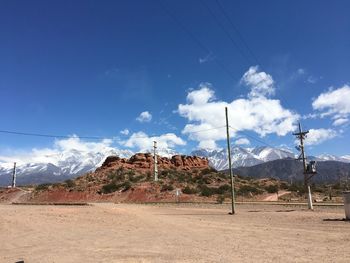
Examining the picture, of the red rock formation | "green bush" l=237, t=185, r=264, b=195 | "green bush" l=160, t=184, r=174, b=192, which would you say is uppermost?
the red rock formation

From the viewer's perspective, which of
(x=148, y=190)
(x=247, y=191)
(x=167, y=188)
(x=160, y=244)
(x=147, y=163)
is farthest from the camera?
(x=147, y=163)

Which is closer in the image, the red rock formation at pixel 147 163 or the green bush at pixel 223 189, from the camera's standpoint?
the green bush at pixel 223 189

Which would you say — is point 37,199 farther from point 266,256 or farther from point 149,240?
point 266,256

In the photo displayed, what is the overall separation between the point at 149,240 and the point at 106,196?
64.3m

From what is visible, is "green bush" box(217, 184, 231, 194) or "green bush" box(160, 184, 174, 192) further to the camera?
"green bush" box(160, 184, 174, 192)

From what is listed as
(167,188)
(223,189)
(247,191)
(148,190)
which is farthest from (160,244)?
(247,191)

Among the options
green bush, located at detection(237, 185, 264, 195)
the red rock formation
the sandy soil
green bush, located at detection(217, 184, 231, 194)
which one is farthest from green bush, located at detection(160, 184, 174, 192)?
the sandy soil

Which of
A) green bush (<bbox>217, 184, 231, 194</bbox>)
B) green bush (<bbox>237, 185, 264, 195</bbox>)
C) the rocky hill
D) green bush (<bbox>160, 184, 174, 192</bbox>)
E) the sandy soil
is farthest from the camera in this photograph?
green bush (<bbox>160, 184, 174, 192</bbox>)

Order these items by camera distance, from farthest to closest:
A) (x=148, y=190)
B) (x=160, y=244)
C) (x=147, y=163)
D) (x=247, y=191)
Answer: (x=147, y=163) → (x=148, y=190) → (x=247, y=191) → (x=160, y=244)

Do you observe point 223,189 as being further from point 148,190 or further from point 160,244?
point 160,244

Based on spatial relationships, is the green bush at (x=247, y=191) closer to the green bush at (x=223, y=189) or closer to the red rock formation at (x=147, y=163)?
the green bush at (x=223, y=189)

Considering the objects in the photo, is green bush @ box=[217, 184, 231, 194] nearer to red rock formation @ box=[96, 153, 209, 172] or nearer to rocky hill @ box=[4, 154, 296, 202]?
rocky hill @ box=[4, 154, 296, 202]

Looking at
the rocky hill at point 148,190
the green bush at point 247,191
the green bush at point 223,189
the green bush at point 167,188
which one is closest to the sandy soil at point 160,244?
the rocky hill at point 148,190

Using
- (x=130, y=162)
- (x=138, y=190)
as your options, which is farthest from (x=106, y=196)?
(x=130, y=162)
